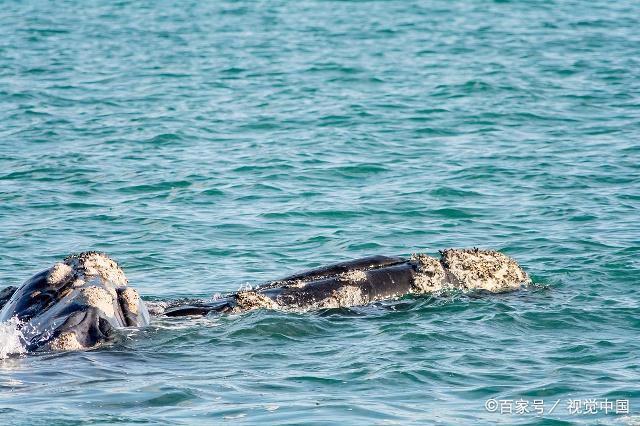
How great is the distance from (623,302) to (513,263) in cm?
131

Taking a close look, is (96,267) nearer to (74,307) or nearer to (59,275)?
(59,275)

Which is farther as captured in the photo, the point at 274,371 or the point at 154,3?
the point at 154,3

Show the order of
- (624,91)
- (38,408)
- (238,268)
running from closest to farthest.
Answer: (38,408)
(238,268)
(624,91)

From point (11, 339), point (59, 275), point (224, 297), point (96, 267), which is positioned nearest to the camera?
point (11, 339)

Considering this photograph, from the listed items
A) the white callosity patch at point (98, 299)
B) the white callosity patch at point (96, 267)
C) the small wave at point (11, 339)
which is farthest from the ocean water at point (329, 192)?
the white callosity patch at point (96, 267)

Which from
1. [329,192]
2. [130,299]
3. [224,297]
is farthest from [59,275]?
[329,192]

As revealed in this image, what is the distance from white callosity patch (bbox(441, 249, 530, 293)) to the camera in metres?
13.1

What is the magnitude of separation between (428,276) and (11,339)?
4.55m

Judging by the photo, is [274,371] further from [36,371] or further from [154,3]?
[154,3]

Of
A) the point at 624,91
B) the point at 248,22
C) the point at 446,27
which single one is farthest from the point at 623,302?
the point at 248,22

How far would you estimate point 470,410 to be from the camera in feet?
31.4

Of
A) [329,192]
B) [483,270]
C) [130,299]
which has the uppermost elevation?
[130,299]

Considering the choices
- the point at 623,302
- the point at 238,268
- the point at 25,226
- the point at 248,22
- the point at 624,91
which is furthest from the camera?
the point at 248,22

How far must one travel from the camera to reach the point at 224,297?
12.8 meters
